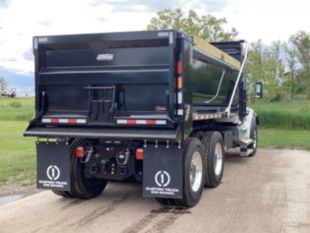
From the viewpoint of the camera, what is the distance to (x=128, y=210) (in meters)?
7.12

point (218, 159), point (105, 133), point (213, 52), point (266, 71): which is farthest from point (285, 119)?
point (105, 133)

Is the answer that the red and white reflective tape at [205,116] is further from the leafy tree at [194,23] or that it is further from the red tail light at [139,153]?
the leafy tree at [194,23]

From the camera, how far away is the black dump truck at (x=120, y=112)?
22.0 feet

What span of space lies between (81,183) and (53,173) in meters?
0.59

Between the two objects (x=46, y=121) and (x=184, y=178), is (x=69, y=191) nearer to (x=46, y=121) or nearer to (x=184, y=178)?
(x=46, y=121)

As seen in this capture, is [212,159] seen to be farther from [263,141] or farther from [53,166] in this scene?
[263,141]

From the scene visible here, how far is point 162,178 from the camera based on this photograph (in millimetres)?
6777

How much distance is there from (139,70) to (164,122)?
0.90 metres

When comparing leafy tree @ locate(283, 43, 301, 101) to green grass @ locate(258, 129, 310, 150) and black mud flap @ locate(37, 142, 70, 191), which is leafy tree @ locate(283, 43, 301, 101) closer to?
green grass @ locate(258, 129, 310, 150)

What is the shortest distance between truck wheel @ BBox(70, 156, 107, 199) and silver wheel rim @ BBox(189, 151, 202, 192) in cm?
176

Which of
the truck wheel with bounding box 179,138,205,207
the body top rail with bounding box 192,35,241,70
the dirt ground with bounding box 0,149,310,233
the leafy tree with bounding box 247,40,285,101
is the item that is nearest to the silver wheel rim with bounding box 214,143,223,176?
the dirt ground with bounding box 0,149,310,233

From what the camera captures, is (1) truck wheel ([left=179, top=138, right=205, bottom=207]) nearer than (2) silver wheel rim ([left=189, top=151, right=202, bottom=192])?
Yes

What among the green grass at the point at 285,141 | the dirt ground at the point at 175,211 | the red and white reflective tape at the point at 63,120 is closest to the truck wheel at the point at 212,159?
the dirt ground at the point at 175,211

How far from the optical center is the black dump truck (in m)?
6.72
